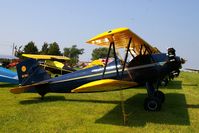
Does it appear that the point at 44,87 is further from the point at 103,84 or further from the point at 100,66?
the point at 103,84

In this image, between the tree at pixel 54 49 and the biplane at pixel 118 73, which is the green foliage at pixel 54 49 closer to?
the tree at pixel 54 49

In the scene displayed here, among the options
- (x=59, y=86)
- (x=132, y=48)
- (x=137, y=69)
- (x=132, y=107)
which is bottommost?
(x=132, y=107)

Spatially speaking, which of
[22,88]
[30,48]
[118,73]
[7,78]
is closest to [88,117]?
[118,73]

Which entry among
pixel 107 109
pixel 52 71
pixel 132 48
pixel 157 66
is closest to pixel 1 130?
pixel 107 109

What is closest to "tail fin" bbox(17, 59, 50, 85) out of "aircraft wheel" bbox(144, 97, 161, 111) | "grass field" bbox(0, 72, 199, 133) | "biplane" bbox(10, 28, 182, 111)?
"biplane" bbox(10, 28, 182, 111)

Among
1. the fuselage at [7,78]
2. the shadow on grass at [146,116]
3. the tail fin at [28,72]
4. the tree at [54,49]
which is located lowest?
the shadow on grass at [146,116]

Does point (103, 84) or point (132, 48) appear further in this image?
point (132, 48)

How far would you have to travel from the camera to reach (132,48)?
41.2 feet

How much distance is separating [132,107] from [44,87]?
413cm

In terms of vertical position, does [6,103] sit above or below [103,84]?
below

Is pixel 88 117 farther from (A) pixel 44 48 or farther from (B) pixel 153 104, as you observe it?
(A) pixel 44 48

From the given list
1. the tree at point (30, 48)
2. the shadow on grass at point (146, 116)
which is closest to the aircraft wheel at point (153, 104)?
the shadow on grass at point (146, 116)

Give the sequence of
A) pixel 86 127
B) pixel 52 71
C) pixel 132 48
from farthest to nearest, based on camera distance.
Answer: pixel 52 71, pixel 132 48, pixel 86 127

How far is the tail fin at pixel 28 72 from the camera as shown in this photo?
1177 cm
